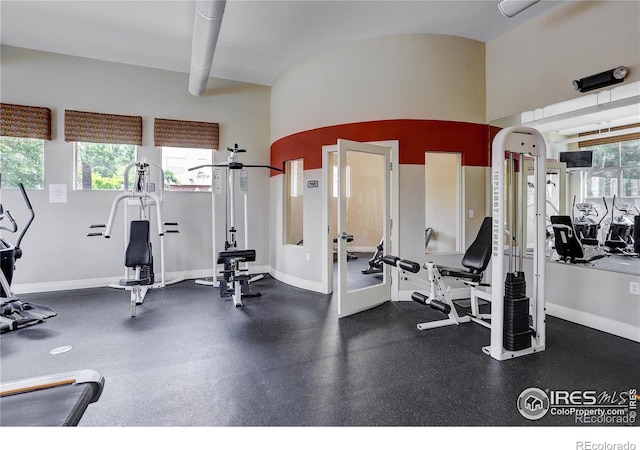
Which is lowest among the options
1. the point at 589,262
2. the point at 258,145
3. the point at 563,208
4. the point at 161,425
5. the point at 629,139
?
the point at 161,425

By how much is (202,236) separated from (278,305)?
2.32 m

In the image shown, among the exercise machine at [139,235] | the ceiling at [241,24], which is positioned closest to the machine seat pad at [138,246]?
the exercise machine at [139,235]

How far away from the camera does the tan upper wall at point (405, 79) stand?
432 centimetres

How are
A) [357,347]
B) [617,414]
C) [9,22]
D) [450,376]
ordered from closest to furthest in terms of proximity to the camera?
[617,414] → [450,376] → [357,347] → [9,22]

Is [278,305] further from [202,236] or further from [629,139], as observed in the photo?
[629,139]

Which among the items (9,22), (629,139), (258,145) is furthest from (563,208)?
(9,22)

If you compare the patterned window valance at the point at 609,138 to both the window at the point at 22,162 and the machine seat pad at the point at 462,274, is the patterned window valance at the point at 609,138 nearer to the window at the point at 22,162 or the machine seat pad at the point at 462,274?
the machine seat pad at the point at 462,274

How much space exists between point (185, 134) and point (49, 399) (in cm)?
484

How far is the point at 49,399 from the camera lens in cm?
143

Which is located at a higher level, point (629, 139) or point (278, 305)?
point (629, 139)

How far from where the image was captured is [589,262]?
354 cm

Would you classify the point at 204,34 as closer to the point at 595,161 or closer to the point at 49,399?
the point at 49,399

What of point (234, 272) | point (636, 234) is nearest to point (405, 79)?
point (636, 234)
